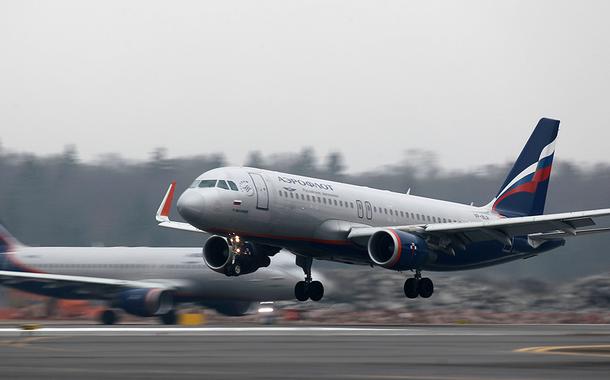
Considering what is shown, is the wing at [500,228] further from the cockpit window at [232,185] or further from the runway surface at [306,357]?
the runway surface at [306,357]

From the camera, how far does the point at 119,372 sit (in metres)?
19.3

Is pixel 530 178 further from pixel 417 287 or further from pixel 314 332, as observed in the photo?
pixel 314 332

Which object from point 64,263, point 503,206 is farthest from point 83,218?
point 503,206

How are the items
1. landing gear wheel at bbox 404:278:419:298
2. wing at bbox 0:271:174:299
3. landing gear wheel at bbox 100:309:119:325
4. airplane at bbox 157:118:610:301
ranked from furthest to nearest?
wing at bbox 0:271:174:299 < landing gear wheel at bbox 100:309:119:325 < landing gear wheel at bbox 404:278:419:298 < airplane at bbox 157:118:610:301

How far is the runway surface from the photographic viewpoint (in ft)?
62.9

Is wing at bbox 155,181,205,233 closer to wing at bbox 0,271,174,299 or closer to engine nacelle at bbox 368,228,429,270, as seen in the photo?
wing at bbox 0,271,174,299

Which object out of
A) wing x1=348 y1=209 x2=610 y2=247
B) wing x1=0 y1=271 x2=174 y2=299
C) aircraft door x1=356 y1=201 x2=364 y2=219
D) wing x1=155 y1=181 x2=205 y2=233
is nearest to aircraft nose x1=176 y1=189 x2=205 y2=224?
wing x1=348 y1=209 x2=610 y2=247

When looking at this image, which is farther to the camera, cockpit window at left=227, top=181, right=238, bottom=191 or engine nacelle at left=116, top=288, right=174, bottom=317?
engine nacelle at left=116, top=288, right=174, bottom=317

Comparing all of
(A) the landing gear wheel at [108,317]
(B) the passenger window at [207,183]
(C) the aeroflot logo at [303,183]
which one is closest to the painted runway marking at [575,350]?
(C) the aeroflot logo at [303,183]

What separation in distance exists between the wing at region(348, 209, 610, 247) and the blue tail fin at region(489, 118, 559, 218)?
5669 mm

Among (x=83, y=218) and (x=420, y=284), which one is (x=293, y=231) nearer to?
(x=420, y=284)

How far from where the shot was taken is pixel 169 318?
170 ft

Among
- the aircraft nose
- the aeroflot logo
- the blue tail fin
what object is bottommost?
the aircraft nose

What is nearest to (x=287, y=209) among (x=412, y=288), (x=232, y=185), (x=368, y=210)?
(x=232, y=185)
